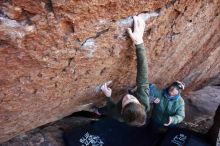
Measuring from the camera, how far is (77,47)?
346 centimetres

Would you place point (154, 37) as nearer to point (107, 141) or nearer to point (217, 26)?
point (217, 26)

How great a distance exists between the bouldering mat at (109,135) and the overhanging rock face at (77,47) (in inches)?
32.5

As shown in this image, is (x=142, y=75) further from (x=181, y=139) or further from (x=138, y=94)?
(x=181, y=139)

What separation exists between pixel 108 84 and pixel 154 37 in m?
1.05

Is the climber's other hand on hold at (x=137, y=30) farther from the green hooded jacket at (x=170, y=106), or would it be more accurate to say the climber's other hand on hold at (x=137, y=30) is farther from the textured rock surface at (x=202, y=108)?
the textured rock surface at (x=202, y=108)

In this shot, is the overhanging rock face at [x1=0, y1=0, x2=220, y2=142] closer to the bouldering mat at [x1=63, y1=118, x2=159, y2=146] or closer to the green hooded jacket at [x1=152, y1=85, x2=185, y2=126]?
the green hooded jacket at [x1=152, y1=85, x2=185, y2=126]

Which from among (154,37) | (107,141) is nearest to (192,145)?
(107,141)

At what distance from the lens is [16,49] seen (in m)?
3.05

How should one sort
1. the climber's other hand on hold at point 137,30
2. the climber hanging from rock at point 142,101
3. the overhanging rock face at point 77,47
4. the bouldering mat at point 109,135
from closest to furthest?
the overhanging rock face at point 77,47 → the climber's other hand on hold at point 137,30 → the climber hanging from rock at point 142,101 → the bouldering mat at point 109,135

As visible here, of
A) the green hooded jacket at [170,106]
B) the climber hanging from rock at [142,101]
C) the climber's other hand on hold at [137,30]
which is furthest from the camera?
the green hooded jacket at [170,106]

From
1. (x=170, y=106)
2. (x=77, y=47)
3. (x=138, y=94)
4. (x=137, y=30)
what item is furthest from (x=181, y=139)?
(x=77, y=47)

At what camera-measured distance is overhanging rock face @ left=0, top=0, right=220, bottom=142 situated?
9.61 ft

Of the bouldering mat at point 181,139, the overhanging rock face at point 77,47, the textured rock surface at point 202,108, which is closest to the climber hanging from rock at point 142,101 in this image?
the overhanging rock face at point 77,47

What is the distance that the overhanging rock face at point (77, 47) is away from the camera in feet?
9.61
